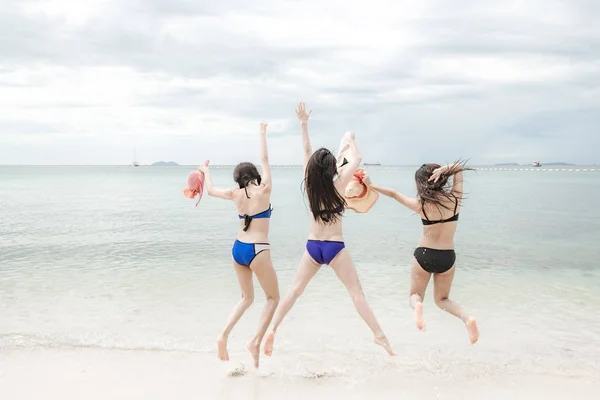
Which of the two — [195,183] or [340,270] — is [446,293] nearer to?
[340,270]

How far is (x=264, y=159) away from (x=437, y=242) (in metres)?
1.98

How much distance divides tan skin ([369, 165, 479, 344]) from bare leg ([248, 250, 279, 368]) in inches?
53.9

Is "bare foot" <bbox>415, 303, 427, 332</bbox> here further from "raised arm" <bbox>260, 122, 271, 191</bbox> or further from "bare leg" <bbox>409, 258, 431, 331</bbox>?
"raised arm" <bbox>260, 122, 271, 191</bbox>

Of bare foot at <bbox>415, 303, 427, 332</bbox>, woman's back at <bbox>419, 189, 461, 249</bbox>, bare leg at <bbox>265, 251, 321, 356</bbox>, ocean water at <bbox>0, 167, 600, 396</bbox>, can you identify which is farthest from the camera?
ocean water at <bbox>0, 167, 600, 396</bbox>

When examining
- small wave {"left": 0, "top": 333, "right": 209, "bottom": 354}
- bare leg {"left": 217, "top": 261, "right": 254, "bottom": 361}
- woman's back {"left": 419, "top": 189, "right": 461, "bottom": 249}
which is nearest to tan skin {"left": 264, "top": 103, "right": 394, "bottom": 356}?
bare leg {"left": 217, "top": 261, "right": 254, "bottom": 361}

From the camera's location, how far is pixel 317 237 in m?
5.45

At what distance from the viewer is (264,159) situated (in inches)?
226

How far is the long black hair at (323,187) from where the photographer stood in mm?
5312

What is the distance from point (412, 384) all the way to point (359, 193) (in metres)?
2.14

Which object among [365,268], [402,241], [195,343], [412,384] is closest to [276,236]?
[402,241]

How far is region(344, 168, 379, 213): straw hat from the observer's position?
5531mm

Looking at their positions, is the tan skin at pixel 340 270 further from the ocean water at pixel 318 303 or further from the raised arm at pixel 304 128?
the ocean water at pixel 318 303

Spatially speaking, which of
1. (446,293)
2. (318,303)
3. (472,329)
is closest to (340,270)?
(446,293)

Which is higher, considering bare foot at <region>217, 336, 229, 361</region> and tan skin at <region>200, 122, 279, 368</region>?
tan skin at <region>200, 122, 279, 368</region>
